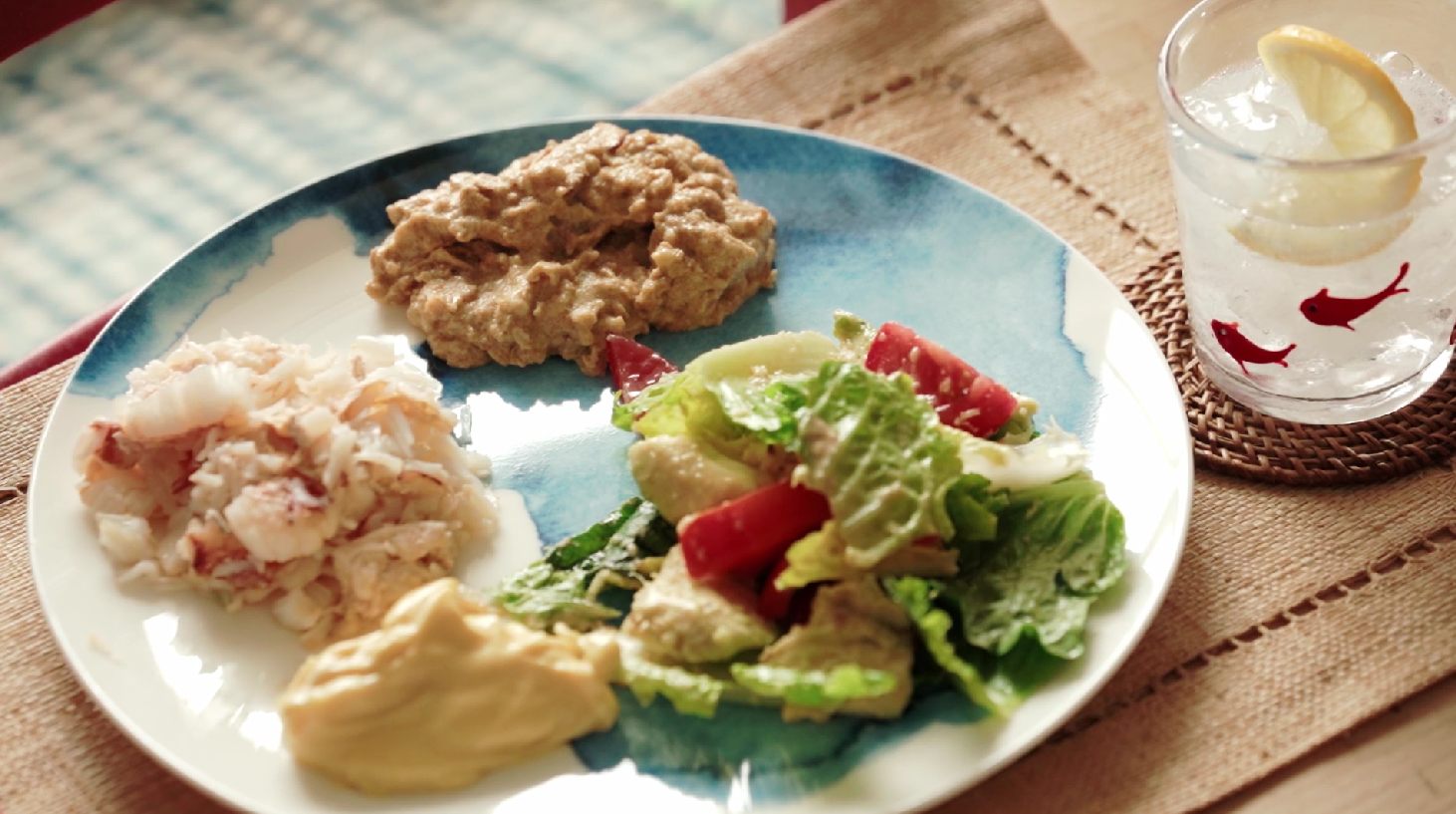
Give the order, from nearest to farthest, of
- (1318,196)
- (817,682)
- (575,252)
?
1. (817,682)
2. (1318,196)
3. (575,252)

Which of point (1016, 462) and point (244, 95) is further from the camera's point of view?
point (244, 95)

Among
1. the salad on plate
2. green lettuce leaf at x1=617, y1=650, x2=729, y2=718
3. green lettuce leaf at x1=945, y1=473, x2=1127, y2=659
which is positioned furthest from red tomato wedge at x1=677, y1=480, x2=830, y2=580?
green lettuce leaf at x1=945, y1=473, x2=1127, y2=659

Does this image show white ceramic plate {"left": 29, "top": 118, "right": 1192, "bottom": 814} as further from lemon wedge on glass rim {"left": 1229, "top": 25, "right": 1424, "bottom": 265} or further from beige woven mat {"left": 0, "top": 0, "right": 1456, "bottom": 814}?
lemon wedge on glass rim {"left": 1229, "top": 25, "right": 1424, "bottom": 265}

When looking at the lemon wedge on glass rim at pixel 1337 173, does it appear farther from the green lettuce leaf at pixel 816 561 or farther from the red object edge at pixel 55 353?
the red object edge at pixel 55 353

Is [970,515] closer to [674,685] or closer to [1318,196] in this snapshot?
[674,685]

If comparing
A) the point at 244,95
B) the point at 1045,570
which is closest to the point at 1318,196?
the point at 1045,570

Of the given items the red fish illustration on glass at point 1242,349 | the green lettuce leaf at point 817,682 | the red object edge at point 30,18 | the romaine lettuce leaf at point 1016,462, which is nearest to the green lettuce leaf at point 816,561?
the green lettuce leaf at point 817,682
